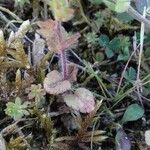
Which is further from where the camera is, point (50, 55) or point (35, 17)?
point (35, 17)

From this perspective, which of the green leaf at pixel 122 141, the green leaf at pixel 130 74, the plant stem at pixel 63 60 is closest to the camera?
the plant stem at pixel 63 60

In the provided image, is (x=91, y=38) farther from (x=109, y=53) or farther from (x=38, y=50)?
(x=38, y=50)

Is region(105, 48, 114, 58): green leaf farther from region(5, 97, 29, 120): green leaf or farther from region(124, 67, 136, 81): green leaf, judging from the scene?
region(5, 97, 29, 120): green leaf

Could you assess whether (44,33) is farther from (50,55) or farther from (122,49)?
(122,49)

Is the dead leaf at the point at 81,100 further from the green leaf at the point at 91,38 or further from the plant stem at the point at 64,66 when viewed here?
the green leaf at the point at 91,38

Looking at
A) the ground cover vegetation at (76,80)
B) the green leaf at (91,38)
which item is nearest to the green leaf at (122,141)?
the ground cover vegetation at (76,80)

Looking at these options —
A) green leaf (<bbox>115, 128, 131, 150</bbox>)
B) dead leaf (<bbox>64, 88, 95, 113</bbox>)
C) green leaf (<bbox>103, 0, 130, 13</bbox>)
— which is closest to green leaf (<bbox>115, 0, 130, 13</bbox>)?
green leaf (<bbox>103, 0, 130, 13</bbox>)

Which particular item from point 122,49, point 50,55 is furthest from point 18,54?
point 122,49

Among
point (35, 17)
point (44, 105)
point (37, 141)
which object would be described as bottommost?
point (37, 141)
